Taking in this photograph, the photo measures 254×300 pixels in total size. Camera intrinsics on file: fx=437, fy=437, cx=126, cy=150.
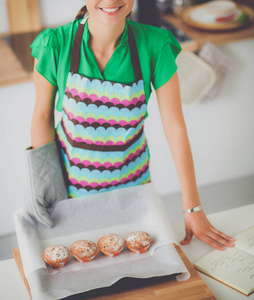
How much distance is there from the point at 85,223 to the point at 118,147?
0.73 feet

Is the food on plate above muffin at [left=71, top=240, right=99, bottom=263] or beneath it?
above

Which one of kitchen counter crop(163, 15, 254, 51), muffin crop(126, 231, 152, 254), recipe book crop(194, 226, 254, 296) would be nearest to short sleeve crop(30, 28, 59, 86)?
muffin crop(126, 231, 152, 254)

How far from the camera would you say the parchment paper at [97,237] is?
98 centimetres

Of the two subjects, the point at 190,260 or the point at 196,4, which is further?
the point at 196,4

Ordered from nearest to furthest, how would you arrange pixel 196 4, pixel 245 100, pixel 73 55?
pixel 73 55, pixel 245 100, pixel 196 4

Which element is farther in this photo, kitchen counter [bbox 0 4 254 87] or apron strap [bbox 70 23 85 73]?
kitchen counter [bbox 0 4 254 87]

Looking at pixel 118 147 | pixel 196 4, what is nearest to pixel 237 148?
pixel 196 4

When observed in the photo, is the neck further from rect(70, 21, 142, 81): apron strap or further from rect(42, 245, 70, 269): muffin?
rect(42, 245, 70, 269): muffin

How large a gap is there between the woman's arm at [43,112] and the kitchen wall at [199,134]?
1.05 meters

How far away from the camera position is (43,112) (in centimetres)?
118

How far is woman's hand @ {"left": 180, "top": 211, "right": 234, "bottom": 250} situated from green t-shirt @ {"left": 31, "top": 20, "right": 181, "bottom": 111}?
367 millimetres

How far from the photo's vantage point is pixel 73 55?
3.64 ft

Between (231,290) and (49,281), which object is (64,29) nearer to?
(49,281)

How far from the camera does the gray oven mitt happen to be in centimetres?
113
